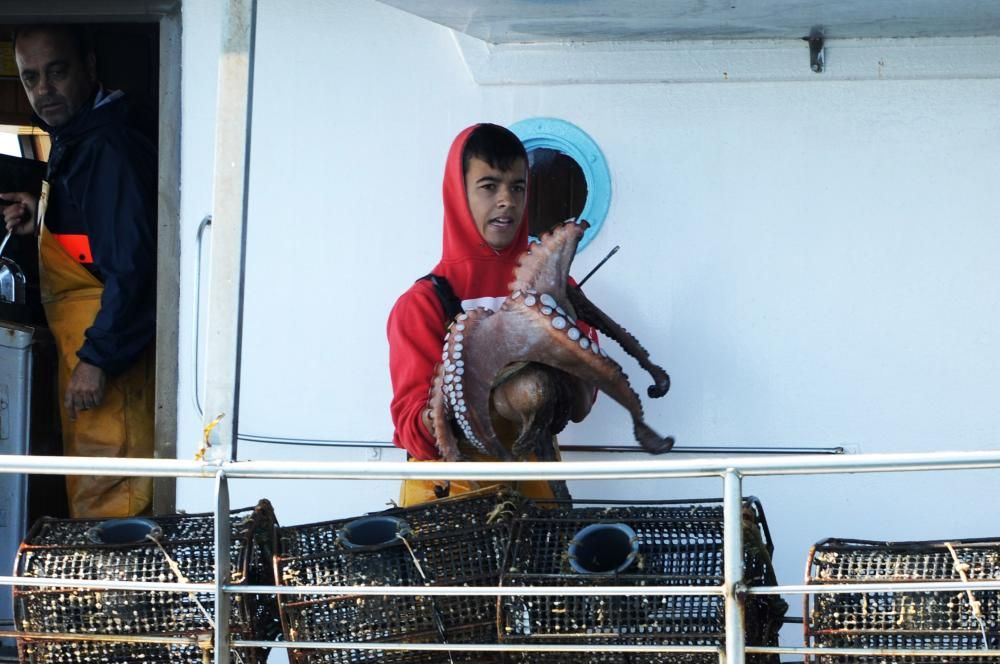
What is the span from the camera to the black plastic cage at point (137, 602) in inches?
128

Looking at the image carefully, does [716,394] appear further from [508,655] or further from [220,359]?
[220,359]

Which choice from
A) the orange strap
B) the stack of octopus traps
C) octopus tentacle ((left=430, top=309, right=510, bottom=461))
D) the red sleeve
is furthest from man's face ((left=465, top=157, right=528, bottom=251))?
the orange strap

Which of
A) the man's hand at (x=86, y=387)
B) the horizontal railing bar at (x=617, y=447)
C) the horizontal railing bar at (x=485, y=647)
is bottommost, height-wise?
the horizontal railing bar at (x=485, y=647)

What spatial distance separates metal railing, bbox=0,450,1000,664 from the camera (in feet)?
9.09

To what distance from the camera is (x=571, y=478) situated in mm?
2820

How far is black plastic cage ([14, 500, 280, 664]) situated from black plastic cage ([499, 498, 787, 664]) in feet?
2.10

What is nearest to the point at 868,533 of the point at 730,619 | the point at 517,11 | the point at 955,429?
the point at 955,429

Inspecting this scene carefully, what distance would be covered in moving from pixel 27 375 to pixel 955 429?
313 cm

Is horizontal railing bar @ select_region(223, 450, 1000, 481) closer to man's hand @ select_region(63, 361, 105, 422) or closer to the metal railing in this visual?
the metal railing

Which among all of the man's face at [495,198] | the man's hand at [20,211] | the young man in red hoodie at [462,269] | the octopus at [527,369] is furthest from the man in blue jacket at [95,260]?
the octopus at [527,369]

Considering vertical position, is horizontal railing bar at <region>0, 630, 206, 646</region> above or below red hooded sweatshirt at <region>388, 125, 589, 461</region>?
below

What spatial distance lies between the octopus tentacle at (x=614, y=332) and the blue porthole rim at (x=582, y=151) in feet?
1.90

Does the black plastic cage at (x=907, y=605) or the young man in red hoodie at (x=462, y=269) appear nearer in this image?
the black plastic cage at (x=907, y=605)

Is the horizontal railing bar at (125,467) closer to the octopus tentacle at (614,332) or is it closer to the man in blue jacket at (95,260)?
the octopus tentacle at (614,332)
